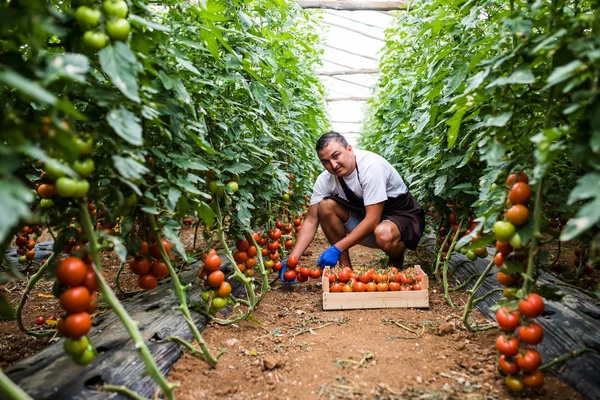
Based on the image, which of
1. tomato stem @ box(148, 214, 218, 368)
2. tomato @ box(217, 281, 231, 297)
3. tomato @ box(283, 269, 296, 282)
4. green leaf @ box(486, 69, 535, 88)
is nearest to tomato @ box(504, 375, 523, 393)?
green leaf @ box(486, 69, 535, 88)

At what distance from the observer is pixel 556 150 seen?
3.74ft

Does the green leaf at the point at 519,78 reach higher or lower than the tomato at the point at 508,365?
higher

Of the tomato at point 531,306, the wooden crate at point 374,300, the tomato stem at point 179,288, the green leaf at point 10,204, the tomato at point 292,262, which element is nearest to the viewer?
the green leaf at point 10,204

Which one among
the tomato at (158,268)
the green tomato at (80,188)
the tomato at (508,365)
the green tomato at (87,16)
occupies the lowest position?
the tomato at (508,365)

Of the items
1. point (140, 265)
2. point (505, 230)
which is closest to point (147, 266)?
point (140, 265)

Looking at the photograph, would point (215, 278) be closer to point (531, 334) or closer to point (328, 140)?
point (531, 334)

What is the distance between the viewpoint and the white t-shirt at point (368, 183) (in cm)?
308

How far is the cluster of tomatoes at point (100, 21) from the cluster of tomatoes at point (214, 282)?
42.1 inches

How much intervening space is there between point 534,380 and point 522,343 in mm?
116

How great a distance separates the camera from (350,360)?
183cm

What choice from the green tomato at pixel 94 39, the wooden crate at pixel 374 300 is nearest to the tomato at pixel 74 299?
the green tomato at pixel 94 39

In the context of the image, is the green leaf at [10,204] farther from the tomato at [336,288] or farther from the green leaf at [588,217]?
the tomato at [336,288]

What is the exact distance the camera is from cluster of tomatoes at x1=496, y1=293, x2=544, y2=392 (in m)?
1.33

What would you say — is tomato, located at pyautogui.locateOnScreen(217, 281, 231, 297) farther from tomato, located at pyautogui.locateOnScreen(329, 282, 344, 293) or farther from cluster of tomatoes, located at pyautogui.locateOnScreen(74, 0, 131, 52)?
cluster of tomatoes, located at pyautogui.locateOnScreen(74, 0, 131, 52)
